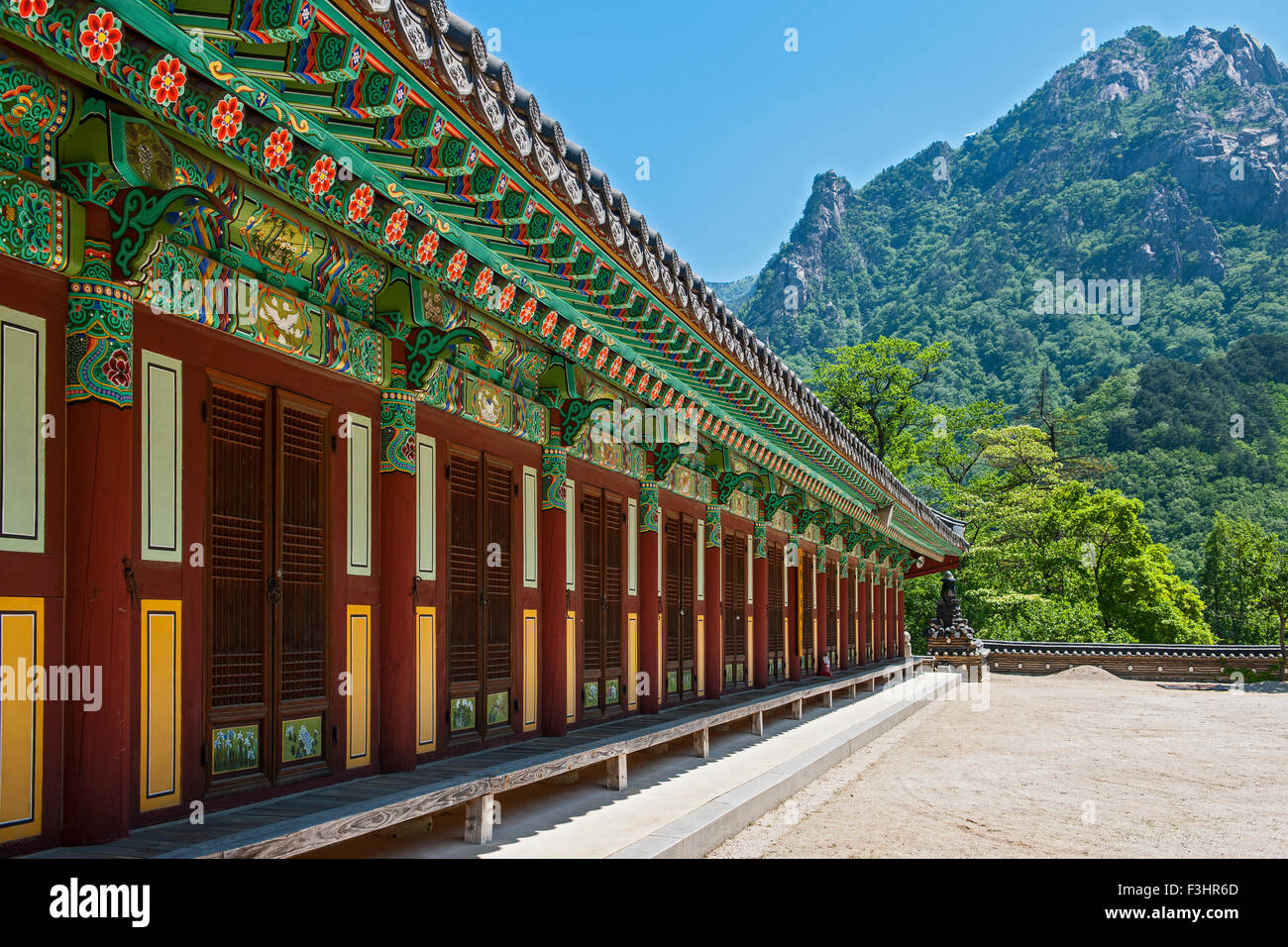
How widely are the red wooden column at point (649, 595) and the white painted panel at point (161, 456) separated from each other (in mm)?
7417

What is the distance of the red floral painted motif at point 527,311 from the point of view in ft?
25.7

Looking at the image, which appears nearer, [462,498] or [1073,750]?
[462,498]

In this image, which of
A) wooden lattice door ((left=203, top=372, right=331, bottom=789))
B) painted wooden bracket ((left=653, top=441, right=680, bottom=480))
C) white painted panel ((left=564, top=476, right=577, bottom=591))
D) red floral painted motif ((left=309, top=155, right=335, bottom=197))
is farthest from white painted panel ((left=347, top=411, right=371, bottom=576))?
painted wooden bracket ((left=653, top=441, right=680, bottom=480))

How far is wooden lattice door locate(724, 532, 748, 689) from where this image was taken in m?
16.2

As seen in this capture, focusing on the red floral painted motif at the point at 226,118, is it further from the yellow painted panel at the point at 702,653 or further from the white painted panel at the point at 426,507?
the yellow painted panel at the point at 702,653

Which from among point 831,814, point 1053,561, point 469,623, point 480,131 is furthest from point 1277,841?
point 1053,561

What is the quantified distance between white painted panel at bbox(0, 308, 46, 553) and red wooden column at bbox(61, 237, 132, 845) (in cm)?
13

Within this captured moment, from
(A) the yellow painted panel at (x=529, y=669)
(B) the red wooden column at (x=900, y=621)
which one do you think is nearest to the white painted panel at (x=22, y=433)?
(A) the yellow painted panel at (x=529, y=669)

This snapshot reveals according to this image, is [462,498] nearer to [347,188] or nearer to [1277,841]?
[347,188]

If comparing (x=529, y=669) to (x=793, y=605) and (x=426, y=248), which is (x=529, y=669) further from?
(x=793, y=605)

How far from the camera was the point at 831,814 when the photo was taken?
31.8 ft

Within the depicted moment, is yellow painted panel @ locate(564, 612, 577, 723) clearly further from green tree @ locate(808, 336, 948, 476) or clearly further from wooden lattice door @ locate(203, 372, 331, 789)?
green tree @ locate(808, 336, 948, 476)

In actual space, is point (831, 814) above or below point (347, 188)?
below
